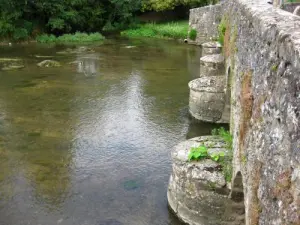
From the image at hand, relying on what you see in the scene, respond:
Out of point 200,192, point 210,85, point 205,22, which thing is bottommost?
point 200,192

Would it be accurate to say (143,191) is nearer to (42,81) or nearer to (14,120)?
(14,120)

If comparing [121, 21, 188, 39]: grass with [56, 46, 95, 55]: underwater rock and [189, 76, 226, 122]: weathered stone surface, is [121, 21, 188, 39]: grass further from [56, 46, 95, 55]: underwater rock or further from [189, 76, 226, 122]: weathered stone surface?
[189, 76, 226, 122]: weathered stone surface

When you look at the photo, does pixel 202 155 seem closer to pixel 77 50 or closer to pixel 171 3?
pixel 77 50

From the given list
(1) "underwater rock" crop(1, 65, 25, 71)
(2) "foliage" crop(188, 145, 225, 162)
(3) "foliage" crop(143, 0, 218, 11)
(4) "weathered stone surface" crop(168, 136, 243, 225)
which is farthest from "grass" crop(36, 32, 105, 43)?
(4) "weathered stone surface" crop(168, 136, 243, 225)

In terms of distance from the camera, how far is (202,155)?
748cm

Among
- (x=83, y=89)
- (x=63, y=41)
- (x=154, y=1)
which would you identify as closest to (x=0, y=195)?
(x=83, y=89)

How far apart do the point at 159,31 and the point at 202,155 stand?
1112 inches

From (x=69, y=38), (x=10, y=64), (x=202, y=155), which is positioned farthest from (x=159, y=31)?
(x=202, y=155)

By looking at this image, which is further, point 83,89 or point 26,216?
point 83,89

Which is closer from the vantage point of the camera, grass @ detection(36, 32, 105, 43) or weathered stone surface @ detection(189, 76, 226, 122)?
weathered stone surface @ detection(189, 76, 226, 122)

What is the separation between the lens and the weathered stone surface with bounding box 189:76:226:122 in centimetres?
1234

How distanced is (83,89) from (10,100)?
10.9ft

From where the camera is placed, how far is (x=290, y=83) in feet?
9.62

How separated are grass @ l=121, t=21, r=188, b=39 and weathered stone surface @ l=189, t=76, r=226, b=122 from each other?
64.3ft
